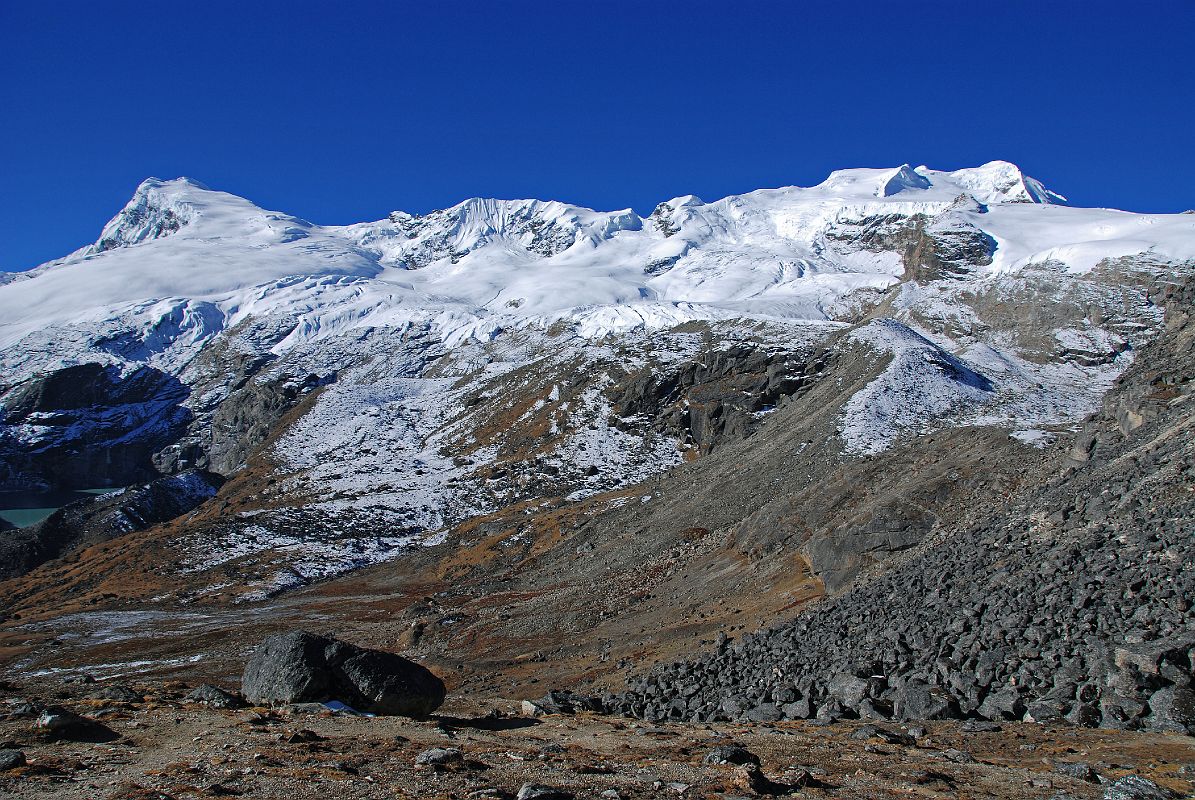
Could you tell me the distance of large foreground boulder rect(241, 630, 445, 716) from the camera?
17.9m

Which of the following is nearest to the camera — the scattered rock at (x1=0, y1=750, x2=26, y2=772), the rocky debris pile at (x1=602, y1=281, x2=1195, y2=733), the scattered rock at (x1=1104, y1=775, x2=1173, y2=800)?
the scattered rock at (x1=1104, y1=775, x2=1173, y2=800)

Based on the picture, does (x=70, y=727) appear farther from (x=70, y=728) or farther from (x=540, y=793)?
(x=540, y=793)

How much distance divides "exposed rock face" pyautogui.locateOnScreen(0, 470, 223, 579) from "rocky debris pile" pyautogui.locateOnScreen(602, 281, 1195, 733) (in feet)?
376

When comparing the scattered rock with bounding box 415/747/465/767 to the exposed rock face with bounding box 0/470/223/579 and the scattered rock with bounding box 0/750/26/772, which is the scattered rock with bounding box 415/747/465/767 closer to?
the scattered rock with bounding box 0/750/26/772

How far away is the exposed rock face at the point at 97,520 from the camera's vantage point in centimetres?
10997

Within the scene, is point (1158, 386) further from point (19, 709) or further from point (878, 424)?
point (19, 709)

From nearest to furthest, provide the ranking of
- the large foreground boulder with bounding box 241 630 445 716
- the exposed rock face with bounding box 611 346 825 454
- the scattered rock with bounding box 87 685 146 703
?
the scattered rock with bounding box 87 685 146 703 < the large foreground boulder with bounding box 241 630 445 716 < the exposed rock face with bounding box 611 346 825 454

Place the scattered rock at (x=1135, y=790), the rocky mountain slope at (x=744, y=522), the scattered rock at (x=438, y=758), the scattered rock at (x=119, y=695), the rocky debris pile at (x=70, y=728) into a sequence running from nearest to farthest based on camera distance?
the scattered rock at (x=1135, y=790)
the scattered rock at (x=438, y=758)
the rocky debris pile at (x=70, y=728)
the scattered rock at (x=119, y=695)
the rocky mountain slope at (x=744, y=522)

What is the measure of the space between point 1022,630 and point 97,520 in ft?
435

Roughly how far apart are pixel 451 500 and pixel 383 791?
325 feet

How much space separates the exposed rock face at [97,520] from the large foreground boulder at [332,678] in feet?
374

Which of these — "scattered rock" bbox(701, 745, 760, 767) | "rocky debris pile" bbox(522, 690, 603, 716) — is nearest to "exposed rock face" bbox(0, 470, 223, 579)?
"rocky debris pile" bbox(522, 690, 603, 716)

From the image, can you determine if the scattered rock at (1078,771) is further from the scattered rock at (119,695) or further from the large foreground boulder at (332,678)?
the scattered rock at (119,695)

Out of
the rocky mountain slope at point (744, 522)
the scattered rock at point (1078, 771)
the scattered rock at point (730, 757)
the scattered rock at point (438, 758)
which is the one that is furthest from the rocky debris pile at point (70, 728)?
the scattered rock at point (1078, 771)
